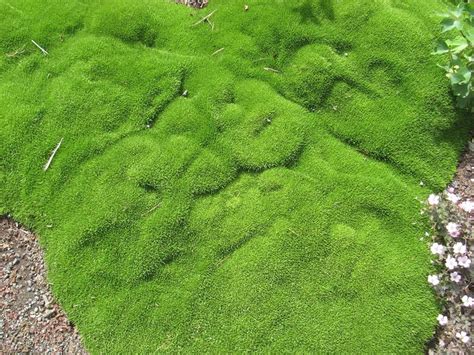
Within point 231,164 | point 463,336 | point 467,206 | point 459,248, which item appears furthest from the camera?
point 231,164

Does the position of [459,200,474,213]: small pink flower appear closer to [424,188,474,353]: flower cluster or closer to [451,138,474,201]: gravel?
[424,188,474,353]: flower cluster

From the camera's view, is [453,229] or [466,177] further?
[466,177]

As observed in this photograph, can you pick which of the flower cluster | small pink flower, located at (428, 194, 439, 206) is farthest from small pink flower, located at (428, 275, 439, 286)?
small pink flower, located at (428, 194, 439, 206)

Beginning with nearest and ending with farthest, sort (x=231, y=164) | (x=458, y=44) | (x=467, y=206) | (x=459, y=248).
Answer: (x=459, y=248), (x=467, y=206), (x=458, y=44), (x=231, y=164)

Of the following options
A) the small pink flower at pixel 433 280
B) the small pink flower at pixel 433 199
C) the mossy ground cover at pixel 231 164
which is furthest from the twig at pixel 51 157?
the small pink flower at pixel 433 280

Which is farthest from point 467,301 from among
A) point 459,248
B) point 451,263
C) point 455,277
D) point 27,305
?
point 27,305

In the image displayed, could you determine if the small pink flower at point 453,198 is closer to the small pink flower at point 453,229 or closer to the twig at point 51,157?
the small pink flower at point 453,229

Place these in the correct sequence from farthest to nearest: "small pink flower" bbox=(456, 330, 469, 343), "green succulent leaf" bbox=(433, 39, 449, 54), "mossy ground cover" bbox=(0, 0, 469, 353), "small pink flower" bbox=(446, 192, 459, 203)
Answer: "green succulent leaf" bbox=(433, 39, 449, 54)
"small pink flower" bbox=(446, 192, 459, 203)
"mossy ground cover" bbox=(0, 0, 469, 353)
"small pink flower" bbox=(456, 330, 469, 343)

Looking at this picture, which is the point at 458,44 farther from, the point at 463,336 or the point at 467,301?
the point at 463,336
